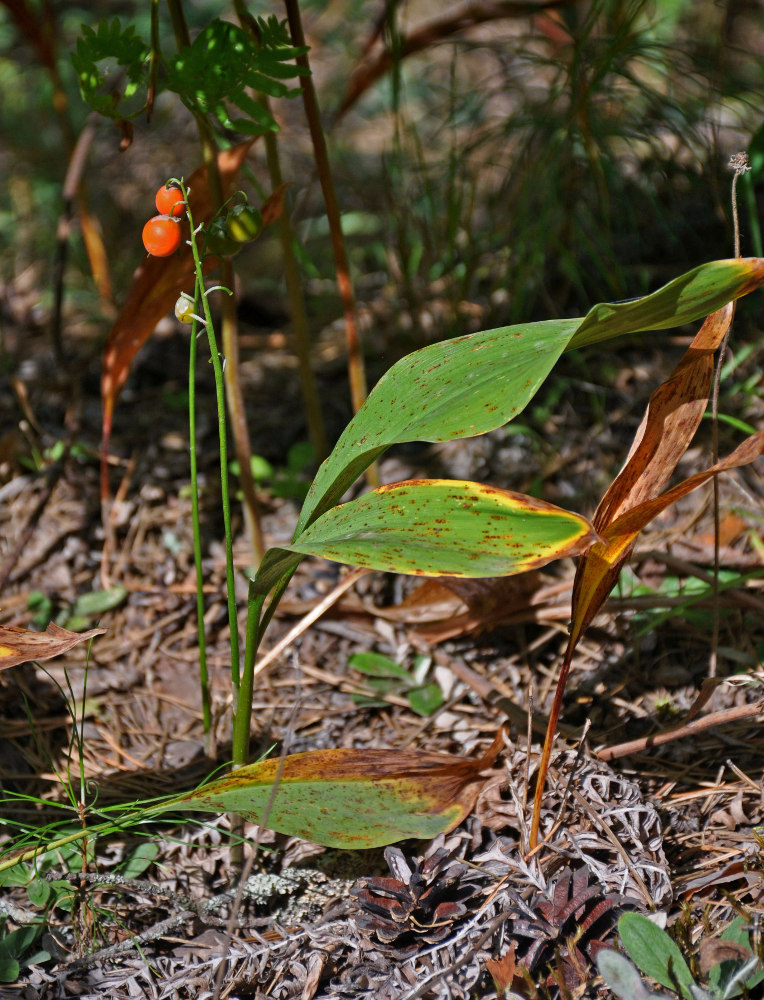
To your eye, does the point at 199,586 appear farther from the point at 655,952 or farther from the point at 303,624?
the point at 655,952

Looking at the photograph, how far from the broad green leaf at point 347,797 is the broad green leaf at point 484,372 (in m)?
0.25

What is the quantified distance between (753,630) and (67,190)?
4.34 ft

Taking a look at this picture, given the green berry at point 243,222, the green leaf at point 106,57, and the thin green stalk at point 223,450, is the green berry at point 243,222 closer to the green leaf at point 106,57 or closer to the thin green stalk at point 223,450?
the thin green stalk at point 223,450

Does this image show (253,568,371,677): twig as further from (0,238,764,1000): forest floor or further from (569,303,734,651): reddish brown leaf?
(569,303,734,651): reddish brown leaf

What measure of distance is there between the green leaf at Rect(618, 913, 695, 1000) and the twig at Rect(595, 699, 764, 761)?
0.78ft

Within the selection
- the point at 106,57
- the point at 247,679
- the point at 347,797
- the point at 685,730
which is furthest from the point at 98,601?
the point at 685,730

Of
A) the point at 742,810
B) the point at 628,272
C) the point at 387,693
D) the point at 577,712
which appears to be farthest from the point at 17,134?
the point at 742,810

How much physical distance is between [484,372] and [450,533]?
160mm

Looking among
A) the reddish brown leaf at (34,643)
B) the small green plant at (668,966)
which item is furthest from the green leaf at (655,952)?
the reddish brown leaf at (34,643)

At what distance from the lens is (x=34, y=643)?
0.85 metres

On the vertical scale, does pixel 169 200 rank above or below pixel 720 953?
above

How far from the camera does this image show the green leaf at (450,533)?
0.68 meters

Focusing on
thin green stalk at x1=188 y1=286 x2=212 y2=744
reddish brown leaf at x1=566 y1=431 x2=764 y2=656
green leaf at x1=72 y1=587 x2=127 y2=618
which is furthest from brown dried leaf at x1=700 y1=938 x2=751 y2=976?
green leaf at x1=72 y1=587 x2=127 y2=618

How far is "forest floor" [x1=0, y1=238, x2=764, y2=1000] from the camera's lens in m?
0.81
